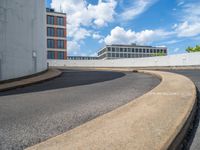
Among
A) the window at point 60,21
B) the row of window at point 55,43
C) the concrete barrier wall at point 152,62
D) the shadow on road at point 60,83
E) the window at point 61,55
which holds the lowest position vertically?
the shadow on road at point 60,83

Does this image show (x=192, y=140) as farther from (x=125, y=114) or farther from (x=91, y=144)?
(x=91, y=144)

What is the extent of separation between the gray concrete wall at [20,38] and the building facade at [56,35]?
177 feet

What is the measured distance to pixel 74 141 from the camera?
2.96m

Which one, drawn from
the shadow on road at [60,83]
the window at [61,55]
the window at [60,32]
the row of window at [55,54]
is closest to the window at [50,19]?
the window at [60,32]

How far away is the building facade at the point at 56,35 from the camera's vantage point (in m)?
70.2

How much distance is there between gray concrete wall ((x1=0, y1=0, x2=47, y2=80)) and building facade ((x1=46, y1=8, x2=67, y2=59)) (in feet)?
177

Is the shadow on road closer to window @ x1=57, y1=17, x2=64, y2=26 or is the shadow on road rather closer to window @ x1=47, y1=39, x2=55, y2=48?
window @ x1=47, y1=39, x2=55, y2=48

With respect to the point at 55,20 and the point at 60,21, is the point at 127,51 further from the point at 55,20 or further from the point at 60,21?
the point at 55,20

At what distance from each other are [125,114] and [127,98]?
86.9 inches

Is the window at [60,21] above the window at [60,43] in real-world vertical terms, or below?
above

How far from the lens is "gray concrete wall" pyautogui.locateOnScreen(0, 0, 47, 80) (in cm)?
1232

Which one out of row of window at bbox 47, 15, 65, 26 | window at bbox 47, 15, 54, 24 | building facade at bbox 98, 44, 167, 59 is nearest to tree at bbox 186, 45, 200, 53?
building facade at bbox 98, 44, 167, 59

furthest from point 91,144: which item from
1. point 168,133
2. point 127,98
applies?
point 127,98

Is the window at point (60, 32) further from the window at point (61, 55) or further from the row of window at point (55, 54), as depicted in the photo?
the window at point (61, 55)
